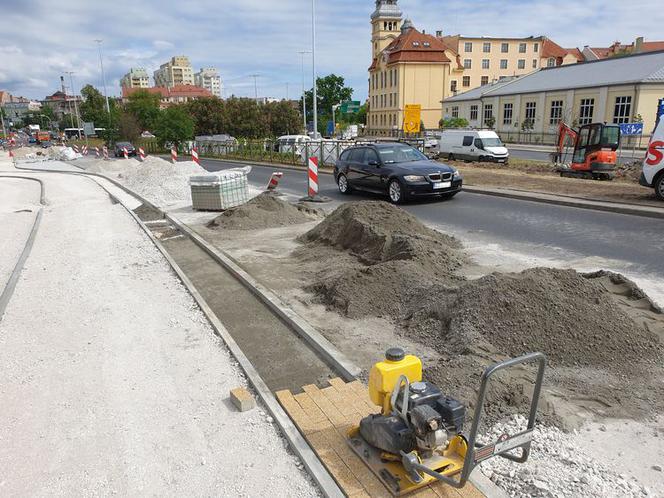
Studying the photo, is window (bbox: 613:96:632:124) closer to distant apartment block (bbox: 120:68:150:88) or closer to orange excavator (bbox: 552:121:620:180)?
orange excavator (bbox: 552:121:620:180)

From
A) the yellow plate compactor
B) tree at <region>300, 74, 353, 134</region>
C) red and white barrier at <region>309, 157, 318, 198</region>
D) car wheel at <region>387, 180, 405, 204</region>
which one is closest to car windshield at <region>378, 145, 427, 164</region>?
car wheel at <region>387, 180, 405, 204</region>

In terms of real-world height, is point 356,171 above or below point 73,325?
above

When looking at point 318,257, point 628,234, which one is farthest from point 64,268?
point 628,234

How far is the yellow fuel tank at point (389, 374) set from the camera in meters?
2.99

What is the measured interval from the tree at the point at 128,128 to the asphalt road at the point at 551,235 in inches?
2050

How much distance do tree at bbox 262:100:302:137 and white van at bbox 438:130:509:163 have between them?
1585 inches

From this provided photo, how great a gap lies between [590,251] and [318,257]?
4635 mm

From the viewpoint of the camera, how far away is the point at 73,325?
589 centimetres

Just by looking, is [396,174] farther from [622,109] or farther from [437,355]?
[622,109]

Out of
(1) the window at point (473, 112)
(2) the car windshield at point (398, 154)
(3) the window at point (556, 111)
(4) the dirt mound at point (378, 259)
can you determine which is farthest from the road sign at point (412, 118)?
(1) the window at point (473, 112)

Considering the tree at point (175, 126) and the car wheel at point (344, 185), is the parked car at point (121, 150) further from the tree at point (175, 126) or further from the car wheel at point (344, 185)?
the car wheel at point (344, 185)

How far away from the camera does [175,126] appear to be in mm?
50312

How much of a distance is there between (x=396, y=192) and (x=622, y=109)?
120 feet

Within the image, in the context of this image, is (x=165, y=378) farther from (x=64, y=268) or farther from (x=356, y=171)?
(x=356, y=171)
